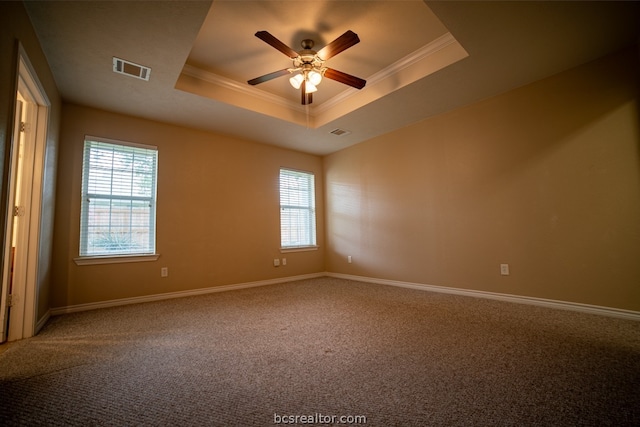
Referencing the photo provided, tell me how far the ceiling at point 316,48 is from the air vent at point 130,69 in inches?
2.3

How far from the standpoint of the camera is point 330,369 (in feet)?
5.41

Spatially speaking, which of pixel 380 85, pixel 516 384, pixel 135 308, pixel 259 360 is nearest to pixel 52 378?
pixel 259 360

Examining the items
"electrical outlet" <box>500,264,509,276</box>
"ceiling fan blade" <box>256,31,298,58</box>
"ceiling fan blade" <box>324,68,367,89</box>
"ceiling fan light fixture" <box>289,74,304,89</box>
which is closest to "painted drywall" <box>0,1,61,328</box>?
"ceiling fan blade" <box>256,31,298,58</box>

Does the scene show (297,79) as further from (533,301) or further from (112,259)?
(533,301)

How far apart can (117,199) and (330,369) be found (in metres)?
3.39

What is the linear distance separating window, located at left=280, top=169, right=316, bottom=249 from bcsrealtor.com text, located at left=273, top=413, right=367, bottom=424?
12.0 feet

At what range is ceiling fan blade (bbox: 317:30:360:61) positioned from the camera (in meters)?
2.12

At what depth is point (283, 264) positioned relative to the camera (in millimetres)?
4766

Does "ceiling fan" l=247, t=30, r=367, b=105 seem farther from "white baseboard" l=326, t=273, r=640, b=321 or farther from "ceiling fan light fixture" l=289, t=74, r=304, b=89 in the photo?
"white baseboard" l=326, t=273, r=640, b=321

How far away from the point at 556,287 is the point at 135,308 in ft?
15.5

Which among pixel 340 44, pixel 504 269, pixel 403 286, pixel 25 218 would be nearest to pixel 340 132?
pixel 340 44

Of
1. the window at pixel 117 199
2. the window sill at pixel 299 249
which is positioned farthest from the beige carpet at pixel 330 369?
the window sill at pixel 299 249

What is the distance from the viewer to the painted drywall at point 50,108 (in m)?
1.59

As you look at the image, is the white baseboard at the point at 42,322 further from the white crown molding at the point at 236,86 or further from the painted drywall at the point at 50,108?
the white crown molding at the point at 236,86
